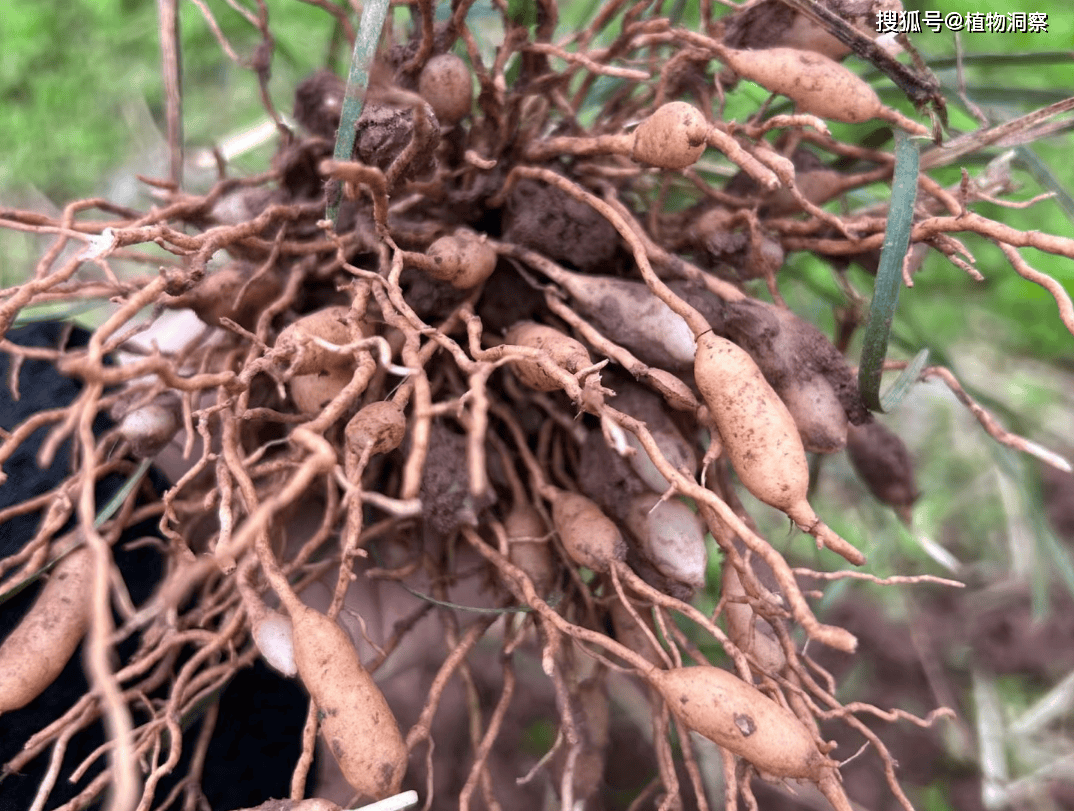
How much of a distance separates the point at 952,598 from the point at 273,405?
109 centimetres

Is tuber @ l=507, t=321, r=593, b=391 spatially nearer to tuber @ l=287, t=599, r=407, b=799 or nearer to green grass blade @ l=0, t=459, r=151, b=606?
tuber @ l=287, t=599, r=407, b=799

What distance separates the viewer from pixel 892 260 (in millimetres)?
542

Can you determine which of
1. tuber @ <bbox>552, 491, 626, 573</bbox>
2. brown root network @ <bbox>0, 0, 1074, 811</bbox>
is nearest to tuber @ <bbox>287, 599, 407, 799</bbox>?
brown root network @ <bbox>0, 0, 1074, 811</bbox>

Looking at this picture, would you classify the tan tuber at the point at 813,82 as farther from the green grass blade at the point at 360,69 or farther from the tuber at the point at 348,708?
the tuber at the point at 348,708

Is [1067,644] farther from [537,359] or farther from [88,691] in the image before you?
[88,691]

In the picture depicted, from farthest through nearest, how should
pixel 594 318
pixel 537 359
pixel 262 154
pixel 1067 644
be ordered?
1. pixel 262 154
2. pixel 1067 644
3. pixel 594 318
4. pixel 537 359

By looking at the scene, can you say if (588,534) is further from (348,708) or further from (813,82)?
(813,82)

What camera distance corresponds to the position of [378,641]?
74 cm

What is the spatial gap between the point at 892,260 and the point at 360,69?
383 mm

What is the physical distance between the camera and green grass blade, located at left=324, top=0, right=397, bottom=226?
520 mm

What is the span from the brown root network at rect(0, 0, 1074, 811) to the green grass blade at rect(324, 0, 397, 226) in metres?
0.02

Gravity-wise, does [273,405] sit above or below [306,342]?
below

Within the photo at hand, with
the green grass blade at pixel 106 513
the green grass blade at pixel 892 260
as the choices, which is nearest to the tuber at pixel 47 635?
the green grass blade at pixel 106 513

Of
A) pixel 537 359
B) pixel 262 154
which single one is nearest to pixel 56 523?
pixel 537 359
